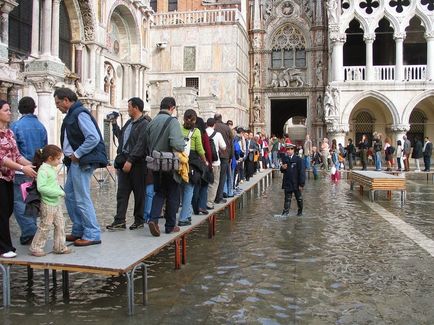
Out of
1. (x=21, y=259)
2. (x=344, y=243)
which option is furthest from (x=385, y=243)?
(x=21, y=259)

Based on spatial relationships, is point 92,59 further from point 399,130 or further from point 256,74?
point 399,130

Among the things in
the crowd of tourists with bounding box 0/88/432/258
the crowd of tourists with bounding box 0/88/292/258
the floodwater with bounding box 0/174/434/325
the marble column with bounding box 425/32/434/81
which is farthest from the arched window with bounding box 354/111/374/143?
the crowd of tourists with bounding box 0/88/292/258

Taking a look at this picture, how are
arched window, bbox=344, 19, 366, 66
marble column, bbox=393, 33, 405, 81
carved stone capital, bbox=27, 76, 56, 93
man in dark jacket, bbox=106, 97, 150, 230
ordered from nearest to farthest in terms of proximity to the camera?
man in dark jacket, bbox=106, 97, 150, 230 → carved stone capital, bbox=27, 76, 56, 93 → marble column, bbox=393, 33, 405, 81 → arched window, bbox=344, 19, 366, 66

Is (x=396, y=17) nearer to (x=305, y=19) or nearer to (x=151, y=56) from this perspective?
(x=305, y=19)

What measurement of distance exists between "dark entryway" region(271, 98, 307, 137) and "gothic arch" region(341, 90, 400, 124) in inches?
410

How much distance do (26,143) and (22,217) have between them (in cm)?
94

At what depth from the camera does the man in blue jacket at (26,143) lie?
6.34 meters

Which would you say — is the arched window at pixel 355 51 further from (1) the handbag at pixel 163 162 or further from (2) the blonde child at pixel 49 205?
(2) the blonde child at pixel 49 205

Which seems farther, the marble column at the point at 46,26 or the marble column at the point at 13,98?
the marble column at the point at 46,26

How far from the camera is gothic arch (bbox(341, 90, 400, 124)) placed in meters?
30.9

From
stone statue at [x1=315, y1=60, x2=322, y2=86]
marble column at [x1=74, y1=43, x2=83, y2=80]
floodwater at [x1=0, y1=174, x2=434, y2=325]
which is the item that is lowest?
floodwater at [x1=0, y1=174, x2=434, y2=325]

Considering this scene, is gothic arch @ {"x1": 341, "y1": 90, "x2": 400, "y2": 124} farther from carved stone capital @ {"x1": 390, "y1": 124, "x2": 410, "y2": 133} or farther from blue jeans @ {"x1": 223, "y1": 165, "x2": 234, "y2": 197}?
blue jeans @ {"x1": 223, "y1": 165, "x2": 234, "y2": 197}

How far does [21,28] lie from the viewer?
61.3 ft

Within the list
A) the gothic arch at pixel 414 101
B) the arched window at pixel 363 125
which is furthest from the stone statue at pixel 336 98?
the arched window at pixel 363 125
